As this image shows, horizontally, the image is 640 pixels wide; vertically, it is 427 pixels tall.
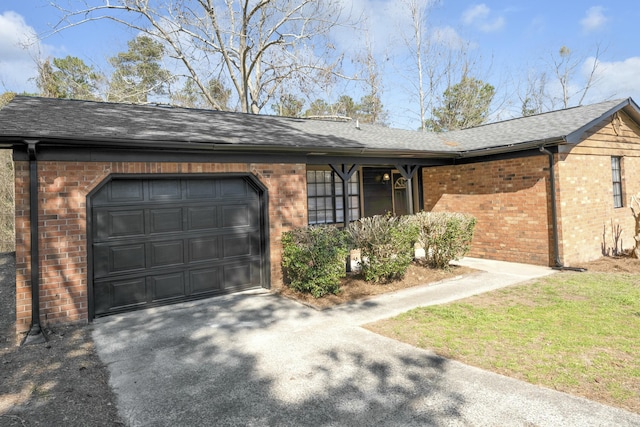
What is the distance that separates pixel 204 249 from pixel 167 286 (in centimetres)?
88

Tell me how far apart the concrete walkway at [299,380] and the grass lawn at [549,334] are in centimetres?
27

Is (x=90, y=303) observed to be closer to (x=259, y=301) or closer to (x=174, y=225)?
(x=174, y=225)

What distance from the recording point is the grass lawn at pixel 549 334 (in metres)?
3.47

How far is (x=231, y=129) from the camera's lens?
7.75m

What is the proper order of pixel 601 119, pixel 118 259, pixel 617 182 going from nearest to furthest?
pixel 118 259 → pixel 601 119 → pixel 617 182

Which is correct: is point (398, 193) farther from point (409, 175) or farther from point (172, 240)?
point (172, 240)

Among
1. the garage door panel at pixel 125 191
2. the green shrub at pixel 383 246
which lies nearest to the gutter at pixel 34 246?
the garage door panel at pixel 125 191

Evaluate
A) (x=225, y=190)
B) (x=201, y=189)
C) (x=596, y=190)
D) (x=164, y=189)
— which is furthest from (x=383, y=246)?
(x=596, y=190)

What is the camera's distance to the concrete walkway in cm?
295

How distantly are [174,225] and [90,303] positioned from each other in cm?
172

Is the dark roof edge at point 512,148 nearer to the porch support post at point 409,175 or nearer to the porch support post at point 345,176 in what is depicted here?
the porch support post at point 409,175

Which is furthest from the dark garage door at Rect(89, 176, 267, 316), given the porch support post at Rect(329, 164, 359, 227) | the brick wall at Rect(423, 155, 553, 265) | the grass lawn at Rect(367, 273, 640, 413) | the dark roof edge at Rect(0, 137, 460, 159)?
the brick wall at Rect(423, 155, 553, 265)

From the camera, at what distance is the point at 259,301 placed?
659 cm

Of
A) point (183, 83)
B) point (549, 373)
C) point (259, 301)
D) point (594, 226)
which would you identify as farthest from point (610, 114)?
point (183, 83)
